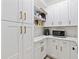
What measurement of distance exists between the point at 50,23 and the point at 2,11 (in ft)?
10.6

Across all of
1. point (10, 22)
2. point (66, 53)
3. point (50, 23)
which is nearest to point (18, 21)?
point (10, 22)

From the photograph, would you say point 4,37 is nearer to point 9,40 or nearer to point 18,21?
point 9,40

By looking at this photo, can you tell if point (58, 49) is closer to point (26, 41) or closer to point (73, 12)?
point (73, 12)

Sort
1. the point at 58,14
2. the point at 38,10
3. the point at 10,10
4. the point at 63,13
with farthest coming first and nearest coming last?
the point at 58,14
the point at 63,13
the point at 38,10
the point at 10,10

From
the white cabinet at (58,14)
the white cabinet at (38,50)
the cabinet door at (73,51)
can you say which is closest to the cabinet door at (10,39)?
the white cabinet at (38,50)

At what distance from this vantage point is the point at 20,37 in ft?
5.09

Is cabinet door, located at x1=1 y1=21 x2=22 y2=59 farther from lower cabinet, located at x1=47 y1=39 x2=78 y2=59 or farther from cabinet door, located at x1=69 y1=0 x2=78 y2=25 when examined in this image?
cabinet door, located at x1=69 y1=0 x2=78 y2=25

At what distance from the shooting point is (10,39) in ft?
4.18

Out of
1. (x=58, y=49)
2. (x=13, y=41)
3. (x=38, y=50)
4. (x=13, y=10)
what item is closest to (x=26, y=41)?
(x=13, y=41)

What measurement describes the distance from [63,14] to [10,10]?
9.46ft

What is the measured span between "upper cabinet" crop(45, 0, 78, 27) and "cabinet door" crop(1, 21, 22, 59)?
2.60 metres

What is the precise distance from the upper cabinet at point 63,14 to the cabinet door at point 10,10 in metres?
2.61

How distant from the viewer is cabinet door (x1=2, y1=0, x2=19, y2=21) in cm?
114

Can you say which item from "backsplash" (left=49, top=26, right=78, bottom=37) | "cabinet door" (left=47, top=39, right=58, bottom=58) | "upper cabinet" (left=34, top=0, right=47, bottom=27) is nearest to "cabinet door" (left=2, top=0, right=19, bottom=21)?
"upper cabinet" (left=34, top=0, right=47, bottom=27)
